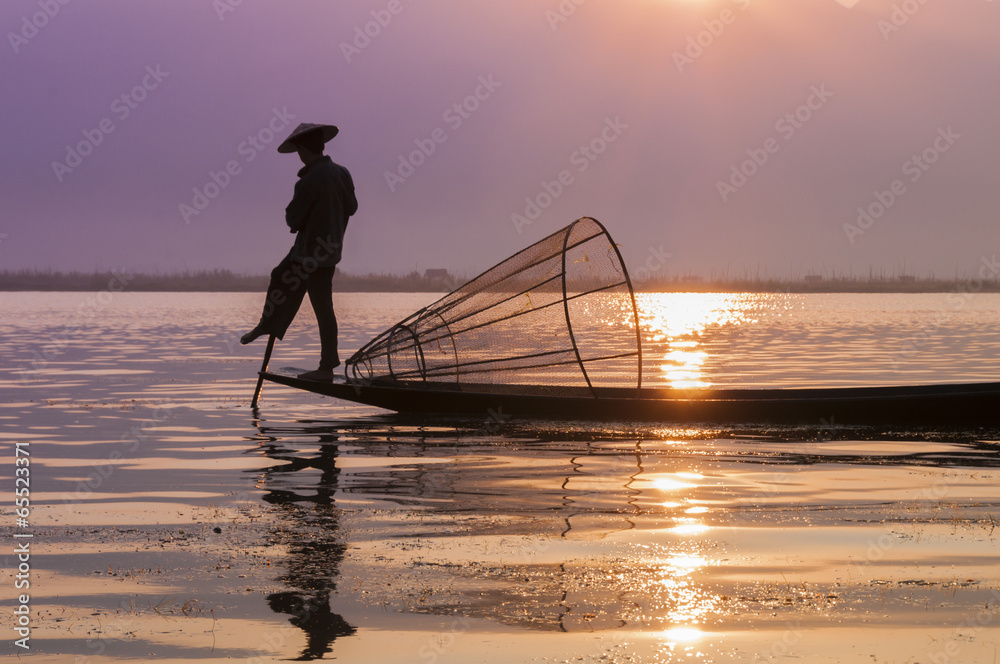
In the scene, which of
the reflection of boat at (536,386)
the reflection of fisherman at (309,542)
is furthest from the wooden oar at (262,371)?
the reflection of fisherman at (309,542)

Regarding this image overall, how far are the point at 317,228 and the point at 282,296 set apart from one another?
1003 millimetres

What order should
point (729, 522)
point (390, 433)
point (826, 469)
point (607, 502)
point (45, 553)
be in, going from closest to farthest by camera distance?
point (45, 553) → point (729, 522) → point (607, 502) → point (826, 469) → point (390, 433)

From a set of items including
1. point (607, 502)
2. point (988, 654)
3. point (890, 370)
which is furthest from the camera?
point (890, 370)

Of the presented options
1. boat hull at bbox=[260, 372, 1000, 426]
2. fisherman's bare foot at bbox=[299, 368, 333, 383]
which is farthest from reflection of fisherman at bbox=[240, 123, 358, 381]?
boat hull at bbox=[260, 372, 1000, 426]

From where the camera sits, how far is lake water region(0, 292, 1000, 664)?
5164 millimetres

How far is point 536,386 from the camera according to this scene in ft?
51.0

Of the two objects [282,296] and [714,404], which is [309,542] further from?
[282,296]

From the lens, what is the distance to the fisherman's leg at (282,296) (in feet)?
46.7

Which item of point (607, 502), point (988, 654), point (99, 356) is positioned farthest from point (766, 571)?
point (99, 356)

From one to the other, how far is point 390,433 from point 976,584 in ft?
26.5

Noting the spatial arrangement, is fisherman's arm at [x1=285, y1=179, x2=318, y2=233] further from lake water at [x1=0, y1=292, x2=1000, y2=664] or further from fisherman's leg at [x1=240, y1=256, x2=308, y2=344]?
lake water at [x1=0, y1=292, x2=1000, y2=664]

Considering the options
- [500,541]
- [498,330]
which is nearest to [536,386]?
[498,330]

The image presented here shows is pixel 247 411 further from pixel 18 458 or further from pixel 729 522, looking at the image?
pixel 729 522

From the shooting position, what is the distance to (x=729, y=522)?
770 centimetres
